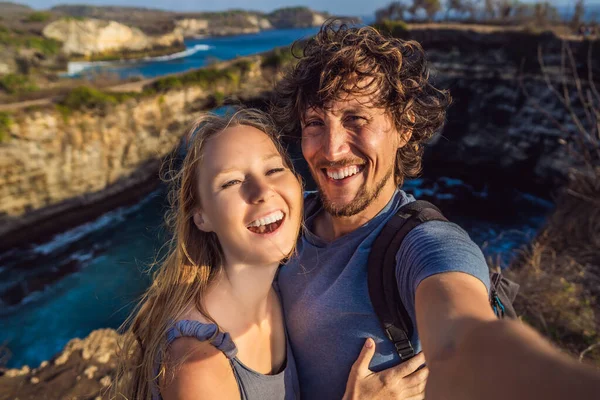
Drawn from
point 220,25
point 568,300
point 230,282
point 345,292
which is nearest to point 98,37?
point 220,25

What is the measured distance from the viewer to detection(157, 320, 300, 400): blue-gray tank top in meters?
1.82

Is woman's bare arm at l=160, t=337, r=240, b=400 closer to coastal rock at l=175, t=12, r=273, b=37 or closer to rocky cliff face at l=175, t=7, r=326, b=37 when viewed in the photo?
rocky cliff face at l=175, t=7, r=326, b=37

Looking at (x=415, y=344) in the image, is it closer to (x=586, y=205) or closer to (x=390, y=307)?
(x=390, y=307)

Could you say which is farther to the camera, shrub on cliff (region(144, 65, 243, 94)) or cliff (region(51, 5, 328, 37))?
cliff (region(51, 5, 328, 37))

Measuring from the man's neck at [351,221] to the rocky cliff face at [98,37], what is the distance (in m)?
71.3

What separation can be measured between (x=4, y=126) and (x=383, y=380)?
19.9m

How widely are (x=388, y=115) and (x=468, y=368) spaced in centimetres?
201

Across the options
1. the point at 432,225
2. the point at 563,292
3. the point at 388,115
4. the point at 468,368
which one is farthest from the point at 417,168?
the point at 563,292

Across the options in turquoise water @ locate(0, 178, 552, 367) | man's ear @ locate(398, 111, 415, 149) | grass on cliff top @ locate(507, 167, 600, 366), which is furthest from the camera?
turquoise water @ locate(0, 178, 552, 367)

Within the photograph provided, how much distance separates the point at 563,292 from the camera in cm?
598

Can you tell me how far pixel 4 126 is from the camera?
16.5 m

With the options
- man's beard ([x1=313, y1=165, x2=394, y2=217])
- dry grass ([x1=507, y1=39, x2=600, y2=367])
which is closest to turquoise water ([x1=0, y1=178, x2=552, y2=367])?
dry grass ([x1=507, y1=39, x2=600, y2=367])

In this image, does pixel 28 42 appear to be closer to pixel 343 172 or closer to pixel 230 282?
pixel 343 172

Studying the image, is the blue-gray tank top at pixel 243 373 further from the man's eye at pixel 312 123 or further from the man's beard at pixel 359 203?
the man's eye at pixel 312 123
